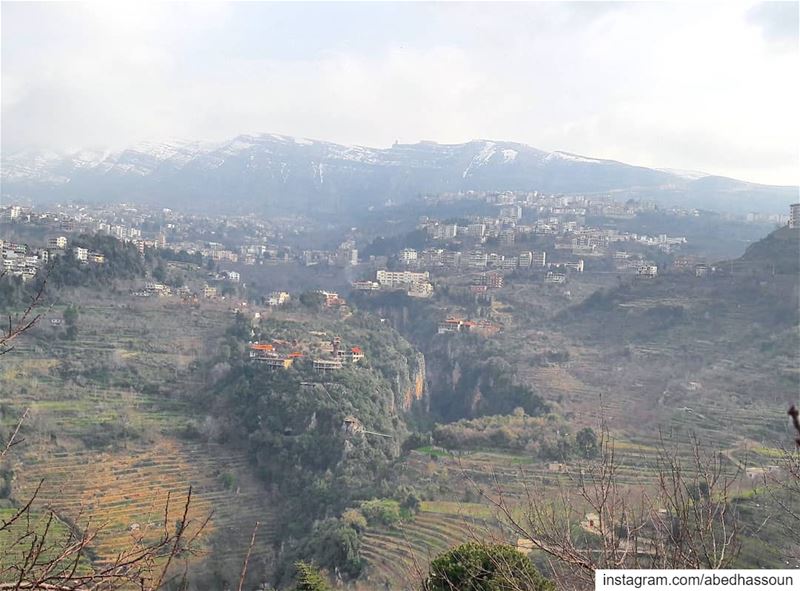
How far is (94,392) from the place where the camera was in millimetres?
18562

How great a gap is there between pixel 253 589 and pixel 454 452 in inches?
242

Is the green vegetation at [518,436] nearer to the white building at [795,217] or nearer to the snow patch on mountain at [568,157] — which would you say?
the white building at [795,217]

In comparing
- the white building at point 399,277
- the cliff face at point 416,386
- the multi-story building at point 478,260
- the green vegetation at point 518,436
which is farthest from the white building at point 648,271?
the green vegetation at point 518,436

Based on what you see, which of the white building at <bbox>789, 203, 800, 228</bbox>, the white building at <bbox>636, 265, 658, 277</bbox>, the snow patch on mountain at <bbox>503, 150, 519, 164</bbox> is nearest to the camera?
the white building at <bbox>789, 203, 800, 228</bbox>

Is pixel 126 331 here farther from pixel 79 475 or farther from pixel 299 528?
pixel 299 528

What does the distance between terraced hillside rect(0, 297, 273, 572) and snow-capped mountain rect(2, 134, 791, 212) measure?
58310mm

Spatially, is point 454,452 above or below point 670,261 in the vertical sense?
below

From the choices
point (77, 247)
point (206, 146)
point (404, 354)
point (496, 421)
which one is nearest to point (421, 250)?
point (404, 354)

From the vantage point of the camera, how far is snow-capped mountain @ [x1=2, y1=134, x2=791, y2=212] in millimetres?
80000

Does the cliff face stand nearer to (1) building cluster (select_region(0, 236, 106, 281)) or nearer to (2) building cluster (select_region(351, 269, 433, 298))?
(2) building cluster (select_region(351, 269, 433, 298))

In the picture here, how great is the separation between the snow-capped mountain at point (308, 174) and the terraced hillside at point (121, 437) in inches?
2296

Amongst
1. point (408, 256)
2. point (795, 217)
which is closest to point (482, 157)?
point (408, 256)

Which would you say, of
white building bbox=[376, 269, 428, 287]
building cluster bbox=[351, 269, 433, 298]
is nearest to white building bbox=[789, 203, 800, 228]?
building cluster bbox=[351, 269, 433, 298]

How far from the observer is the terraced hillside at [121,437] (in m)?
13.3
